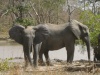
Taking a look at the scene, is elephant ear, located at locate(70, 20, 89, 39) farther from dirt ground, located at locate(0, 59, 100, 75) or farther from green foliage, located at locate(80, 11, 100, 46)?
dirt ground, located at locate(0, 59, 100, 75)

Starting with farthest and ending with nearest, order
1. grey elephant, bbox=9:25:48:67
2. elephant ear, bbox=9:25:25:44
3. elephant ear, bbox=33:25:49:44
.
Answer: elephant ear, bbox=33:25:49:44 → elephant ear, bbox=9:25:25:44 → grey elephant, bbox=9:25:48:67

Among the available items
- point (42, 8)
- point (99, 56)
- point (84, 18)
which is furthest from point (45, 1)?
point (99, 56)

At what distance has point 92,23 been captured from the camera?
17.6 m

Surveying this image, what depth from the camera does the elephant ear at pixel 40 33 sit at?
12594 millimetres

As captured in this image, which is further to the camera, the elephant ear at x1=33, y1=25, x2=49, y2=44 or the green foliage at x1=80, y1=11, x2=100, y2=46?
the green foliage at x1=80, y1=11, x2=100, y2=46

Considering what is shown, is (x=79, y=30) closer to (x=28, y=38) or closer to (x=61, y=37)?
(x=61, y=37)

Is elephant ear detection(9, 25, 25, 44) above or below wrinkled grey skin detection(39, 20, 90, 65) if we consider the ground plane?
above

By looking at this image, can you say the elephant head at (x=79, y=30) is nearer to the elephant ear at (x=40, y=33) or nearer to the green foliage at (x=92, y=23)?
the elephant ear at (x=40, y=33)

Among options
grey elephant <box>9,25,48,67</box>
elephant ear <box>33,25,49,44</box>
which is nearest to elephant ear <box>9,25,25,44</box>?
grey elephant <box>9,25,48,67</box>

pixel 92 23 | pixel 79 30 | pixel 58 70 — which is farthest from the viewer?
pixel 92 23

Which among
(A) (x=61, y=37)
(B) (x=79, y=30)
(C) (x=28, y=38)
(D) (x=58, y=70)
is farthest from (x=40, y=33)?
(D) (x=58, y=70)

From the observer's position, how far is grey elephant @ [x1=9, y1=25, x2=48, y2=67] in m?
12.0

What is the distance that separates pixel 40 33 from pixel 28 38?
2.93 ft

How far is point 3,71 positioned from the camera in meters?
7.48
